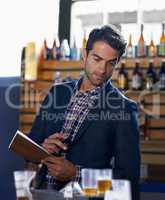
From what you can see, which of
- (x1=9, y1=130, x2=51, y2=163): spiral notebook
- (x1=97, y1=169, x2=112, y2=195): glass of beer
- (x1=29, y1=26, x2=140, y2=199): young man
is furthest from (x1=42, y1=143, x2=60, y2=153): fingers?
(x1=97, y1=169, x2=112, y2=195): glass of beer

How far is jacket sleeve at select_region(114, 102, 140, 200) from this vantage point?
1.89 meters

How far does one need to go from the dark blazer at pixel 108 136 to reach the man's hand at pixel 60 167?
6 centimetres

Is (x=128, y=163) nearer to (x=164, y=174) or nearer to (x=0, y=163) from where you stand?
(x=164, y=174)

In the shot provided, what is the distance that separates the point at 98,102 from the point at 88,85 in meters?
0.11

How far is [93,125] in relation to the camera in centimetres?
194

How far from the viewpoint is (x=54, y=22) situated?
3.79 metres

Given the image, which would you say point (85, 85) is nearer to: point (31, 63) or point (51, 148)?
point (51, 148)

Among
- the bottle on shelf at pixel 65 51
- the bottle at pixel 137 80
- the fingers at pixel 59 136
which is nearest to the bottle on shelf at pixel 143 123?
the bottle at pixel 137 80

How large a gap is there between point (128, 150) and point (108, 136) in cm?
11

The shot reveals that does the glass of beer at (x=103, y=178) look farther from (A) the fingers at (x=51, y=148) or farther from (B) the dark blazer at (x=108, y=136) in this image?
(A) the fingers at (x=51, y=148)

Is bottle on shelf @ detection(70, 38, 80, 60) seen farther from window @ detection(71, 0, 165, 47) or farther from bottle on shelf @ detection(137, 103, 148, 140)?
bottle on shelf @ detection(137, 103, 148, 140)

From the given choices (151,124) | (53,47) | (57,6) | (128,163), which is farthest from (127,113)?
(57,6)

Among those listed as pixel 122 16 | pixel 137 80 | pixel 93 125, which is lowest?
pixel 93 125

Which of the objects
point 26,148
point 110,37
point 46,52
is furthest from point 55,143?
point 46,52
